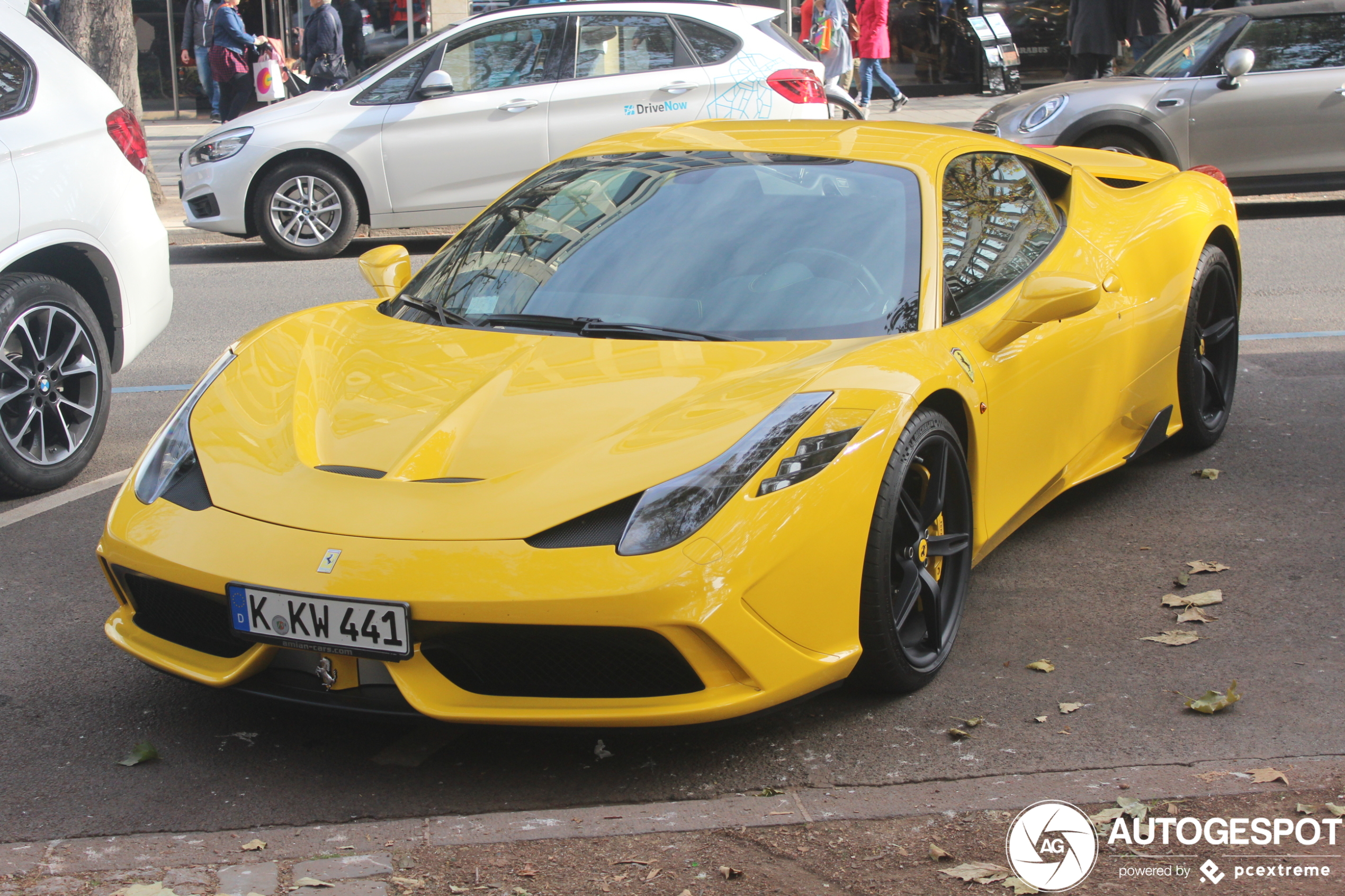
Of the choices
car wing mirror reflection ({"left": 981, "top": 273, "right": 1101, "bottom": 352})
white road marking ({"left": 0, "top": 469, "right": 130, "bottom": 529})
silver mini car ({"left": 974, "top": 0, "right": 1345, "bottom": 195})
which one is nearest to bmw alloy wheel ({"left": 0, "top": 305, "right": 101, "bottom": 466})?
white road marking ({"left": 0, "top": 469, "right": 130, "bottom": 529})

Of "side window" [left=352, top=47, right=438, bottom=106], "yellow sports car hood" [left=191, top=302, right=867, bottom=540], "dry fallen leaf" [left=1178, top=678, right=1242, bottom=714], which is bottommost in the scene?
"dry fallen leaf" [left=1178, top=678, right=1242, bottom=714]

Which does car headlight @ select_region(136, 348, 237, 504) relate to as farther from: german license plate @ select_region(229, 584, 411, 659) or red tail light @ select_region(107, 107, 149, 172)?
red tail light @ select_region(107, 107, 149, 172)

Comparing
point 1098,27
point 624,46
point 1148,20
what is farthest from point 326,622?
point 1148,20

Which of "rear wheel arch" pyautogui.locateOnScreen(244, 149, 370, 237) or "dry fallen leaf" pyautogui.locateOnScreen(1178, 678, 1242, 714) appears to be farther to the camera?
"rear wheel arch" pyautogui.locateOnScreen(244, 149, 370, 237)

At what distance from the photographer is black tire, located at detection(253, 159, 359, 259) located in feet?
34.2

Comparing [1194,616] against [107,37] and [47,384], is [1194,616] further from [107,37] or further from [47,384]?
[107,37]

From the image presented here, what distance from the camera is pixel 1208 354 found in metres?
5.59

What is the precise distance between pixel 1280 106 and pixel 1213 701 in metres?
9.18

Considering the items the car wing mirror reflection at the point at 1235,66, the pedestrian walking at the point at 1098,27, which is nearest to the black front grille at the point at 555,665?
the car wing mirror reflection at the point at 1235,66

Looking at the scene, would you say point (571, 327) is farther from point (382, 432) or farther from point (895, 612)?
point (895, 612)

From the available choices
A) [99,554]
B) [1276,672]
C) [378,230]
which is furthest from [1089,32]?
[99,554]

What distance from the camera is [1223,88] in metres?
11.2

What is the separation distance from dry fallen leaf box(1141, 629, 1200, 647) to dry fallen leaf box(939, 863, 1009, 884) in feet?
4.36

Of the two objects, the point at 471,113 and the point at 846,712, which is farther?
the point at 471,113
